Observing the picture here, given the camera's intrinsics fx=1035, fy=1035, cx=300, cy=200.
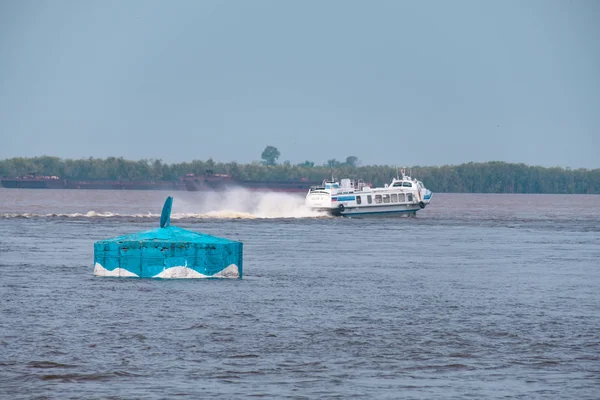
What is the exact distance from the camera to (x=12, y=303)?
2856cm

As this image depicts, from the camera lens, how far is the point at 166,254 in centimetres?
3444

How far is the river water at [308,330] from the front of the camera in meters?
18.5

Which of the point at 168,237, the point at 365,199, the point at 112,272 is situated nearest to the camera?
the point at 168,237

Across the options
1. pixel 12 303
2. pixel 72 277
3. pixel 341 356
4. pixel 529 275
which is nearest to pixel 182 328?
pixel 341 356

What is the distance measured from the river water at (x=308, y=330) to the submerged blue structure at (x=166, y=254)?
0.53 metres

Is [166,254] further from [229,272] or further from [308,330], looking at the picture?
[308,330]

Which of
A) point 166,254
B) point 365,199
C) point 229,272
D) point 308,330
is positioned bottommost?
point 308,330

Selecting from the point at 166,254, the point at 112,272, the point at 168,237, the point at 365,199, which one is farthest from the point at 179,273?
the point at 365,199

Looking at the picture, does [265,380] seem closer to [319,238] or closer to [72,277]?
[72,277]

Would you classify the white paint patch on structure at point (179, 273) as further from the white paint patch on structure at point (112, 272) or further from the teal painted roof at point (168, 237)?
the teal painted roof at point (168, 237)

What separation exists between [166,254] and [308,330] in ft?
36.0

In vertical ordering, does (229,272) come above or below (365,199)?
below

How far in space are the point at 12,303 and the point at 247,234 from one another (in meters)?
43.0

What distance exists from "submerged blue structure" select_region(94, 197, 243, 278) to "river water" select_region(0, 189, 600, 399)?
1.75 feet
